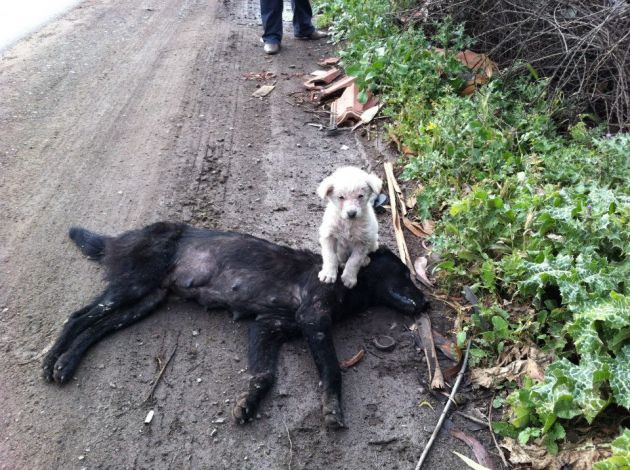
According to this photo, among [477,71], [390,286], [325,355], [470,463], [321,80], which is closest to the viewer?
[470,463]

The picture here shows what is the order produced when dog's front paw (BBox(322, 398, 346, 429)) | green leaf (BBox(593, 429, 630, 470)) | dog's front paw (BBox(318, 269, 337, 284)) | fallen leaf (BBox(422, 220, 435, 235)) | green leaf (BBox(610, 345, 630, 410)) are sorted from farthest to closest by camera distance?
fallen leaf (BBox(422, 220, 435, 235)) < dog's front paw (BBox(318, 269, 337, 284)) < dog's front paw (BBox(322, 398, 346, 429)) < green leaf (BBox(610, 345, 630, 410)) < green leaf (BBox(593, 429, 630, 470))

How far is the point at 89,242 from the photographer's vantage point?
14.2ft

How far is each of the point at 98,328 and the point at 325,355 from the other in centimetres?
158

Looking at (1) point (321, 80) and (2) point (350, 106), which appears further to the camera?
(1) point (321, 80)

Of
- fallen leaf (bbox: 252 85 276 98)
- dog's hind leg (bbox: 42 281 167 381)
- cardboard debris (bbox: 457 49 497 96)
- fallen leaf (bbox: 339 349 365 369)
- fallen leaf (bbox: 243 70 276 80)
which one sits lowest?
fallen leaf (bbox: 243 70 276 80)

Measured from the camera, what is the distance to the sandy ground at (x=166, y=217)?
3053 mm

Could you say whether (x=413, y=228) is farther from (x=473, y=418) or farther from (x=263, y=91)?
(x=263, y=91)

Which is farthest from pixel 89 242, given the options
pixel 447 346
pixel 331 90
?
pixel 331 90

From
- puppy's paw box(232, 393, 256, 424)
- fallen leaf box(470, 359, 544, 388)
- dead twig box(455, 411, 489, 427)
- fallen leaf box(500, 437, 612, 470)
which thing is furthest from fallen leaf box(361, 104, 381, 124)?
fallen leaf box(500, 437, 612, 470)

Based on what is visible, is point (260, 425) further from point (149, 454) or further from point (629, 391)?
point (629, 391)

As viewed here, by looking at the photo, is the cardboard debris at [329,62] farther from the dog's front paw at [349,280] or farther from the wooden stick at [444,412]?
the wooden stick at [444,412]

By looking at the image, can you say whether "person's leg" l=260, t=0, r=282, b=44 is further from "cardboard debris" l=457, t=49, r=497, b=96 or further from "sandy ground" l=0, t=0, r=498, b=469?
"cardboard debris" l=457, t=49, r=497, b=96

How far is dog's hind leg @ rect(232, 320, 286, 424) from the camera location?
10.4 ft

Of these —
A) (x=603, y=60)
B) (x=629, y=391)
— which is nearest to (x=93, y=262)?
(x=629, y=391)
